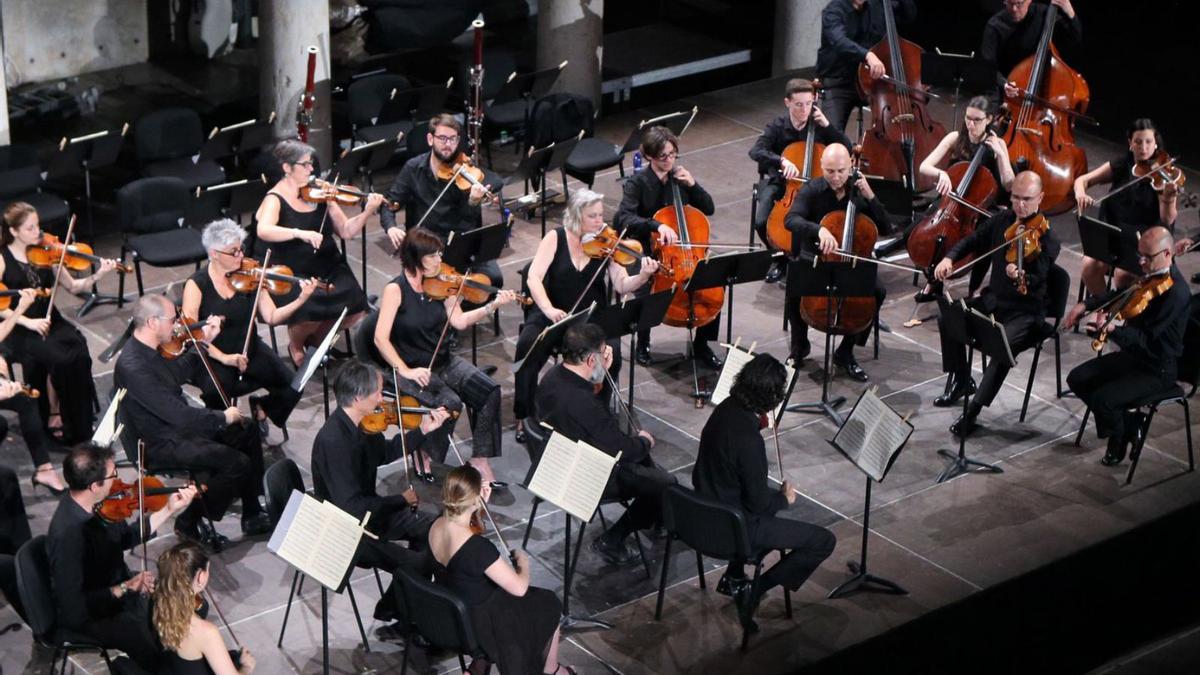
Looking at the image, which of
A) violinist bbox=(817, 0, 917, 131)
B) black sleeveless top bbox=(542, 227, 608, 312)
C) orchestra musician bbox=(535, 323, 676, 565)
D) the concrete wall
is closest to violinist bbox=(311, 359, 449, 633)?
orchestra musician bbox=(535, 323, 676, 565)

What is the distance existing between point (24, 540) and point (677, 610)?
2.85 m

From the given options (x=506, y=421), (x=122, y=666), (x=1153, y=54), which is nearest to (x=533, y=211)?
(x=506, y=421)

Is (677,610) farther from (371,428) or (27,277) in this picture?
(27,277)

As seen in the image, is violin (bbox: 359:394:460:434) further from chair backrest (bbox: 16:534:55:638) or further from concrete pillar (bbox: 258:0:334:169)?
concrete pillar (bbox: 258:0:334:169)

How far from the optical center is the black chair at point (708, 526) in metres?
6.79

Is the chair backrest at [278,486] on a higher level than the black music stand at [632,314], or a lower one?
lower

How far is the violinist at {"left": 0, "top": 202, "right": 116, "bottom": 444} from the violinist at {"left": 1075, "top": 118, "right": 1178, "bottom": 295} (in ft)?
18.4

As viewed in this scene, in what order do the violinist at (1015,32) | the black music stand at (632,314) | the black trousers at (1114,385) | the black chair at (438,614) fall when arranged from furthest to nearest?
the violinist at (1015,32) → the black trousers at (1114,385) → the black music stand at (632,314) → the black chair at (438,614)

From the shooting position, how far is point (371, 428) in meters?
7.01

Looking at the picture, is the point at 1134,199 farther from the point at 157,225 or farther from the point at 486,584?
the point at 157,225

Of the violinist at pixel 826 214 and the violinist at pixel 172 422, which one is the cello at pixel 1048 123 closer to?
the violinist at pixel 826 214

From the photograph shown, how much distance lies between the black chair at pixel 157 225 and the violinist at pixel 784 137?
3.39 metres

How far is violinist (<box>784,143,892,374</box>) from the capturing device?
9.13m

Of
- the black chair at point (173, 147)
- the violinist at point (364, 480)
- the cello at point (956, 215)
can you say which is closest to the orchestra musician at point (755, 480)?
the violinist at point (364, 480)
